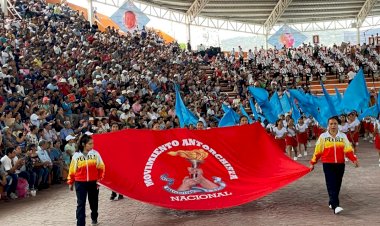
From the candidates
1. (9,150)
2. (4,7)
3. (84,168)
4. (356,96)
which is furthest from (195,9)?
(84,168)

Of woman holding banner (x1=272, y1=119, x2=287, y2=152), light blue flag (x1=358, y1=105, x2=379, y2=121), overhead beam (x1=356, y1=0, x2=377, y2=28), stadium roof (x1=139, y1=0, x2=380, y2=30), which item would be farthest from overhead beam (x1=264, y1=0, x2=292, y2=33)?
woman holding banner (x1=272, y1=119, x2=287, y2=152)

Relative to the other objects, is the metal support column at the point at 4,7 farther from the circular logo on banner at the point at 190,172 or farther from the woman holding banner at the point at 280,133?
the circular logo on banner at the point at 190,172

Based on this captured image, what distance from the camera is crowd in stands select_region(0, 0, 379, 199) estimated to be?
526 inches

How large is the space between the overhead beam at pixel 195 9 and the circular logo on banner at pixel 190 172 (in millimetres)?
30735

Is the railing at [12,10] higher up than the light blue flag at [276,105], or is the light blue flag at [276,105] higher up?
the railing at [12,10]

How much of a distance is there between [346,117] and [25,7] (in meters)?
17.7

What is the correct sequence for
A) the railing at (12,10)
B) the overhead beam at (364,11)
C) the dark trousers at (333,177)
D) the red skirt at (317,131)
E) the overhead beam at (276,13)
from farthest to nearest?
the overhead beam at (364,11), the overhead beam at (276,13), the railing at (12,10), the red skirt at (317,131), the dark trousers at (333,177)

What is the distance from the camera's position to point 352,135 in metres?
16.3

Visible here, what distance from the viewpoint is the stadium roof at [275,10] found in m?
40.0

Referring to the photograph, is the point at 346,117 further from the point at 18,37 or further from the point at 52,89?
the point at 18,37

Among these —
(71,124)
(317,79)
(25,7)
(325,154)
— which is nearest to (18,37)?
(25,7)

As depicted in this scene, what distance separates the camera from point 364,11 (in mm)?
43562

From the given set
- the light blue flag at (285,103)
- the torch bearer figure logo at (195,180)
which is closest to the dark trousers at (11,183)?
the torch bearer figure logo at (195,180)

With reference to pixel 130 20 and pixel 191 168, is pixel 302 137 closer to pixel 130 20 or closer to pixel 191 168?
pixel 191 168
